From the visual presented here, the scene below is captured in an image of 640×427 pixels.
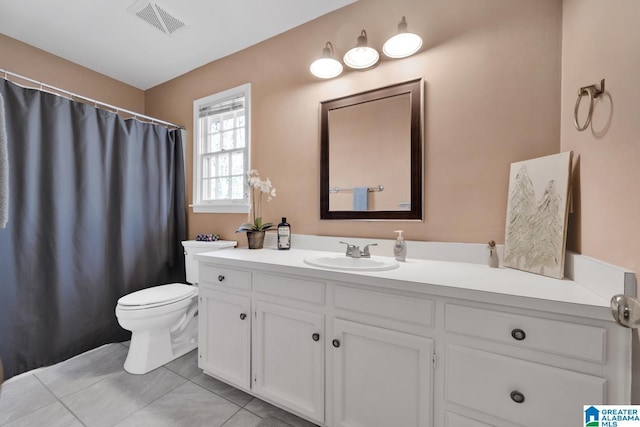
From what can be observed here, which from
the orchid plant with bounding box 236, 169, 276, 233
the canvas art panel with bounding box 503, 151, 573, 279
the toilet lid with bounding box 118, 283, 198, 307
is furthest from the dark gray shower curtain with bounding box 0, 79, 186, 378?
the canvas art panel with bounding box 503, 151, 573, 279

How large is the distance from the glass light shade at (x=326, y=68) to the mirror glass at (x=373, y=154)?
0.17 metres

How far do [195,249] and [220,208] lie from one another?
403 millimetres

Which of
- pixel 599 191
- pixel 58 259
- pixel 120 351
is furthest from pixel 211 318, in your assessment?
pixel 599 191

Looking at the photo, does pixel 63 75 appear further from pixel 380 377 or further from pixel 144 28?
pixel 380 377

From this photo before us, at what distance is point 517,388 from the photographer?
90 cm

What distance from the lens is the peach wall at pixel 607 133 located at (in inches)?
31.2

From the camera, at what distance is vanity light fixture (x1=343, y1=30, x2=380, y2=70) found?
1607 mm

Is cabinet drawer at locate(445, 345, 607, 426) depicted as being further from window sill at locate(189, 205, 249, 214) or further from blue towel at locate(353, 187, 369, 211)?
window sill at locate(189, 205, 249, 214)

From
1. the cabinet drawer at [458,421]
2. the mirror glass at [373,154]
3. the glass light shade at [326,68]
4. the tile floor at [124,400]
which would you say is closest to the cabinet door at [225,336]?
the tile floor at [124,400]

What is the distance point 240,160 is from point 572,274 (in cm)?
222

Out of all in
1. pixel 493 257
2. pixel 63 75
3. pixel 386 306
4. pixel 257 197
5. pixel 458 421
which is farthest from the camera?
pixel 63 75

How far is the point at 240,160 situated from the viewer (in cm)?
234

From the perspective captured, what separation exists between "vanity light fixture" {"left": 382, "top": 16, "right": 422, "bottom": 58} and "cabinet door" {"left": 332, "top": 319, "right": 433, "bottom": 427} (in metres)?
1.49

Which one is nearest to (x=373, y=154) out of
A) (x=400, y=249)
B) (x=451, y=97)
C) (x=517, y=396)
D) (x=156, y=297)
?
(x=451, y=97)
